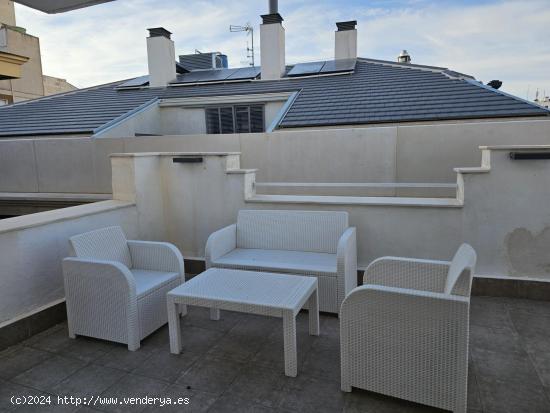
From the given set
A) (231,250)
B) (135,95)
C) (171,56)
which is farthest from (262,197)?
(171,56)

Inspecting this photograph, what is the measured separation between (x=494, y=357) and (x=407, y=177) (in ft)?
11.3

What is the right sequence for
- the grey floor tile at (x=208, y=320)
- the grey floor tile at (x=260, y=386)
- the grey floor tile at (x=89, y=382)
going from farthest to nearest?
1. the grey floor tile at (x=208, y=320)
2. the grey floor tile at (x=89, y=382)
3. the grey floor tile at (x=260, y=386)

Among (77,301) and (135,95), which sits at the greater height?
(135,95)

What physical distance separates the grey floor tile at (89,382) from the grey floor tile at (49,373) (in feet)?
0.19

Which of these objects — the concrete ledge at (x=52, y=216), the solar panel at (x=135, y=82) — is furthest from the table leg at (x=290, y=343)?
Answer: the solar panel at (x=135, y=82)

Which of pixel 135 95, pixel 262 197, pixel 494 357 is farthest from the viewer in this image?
pixel 135 95

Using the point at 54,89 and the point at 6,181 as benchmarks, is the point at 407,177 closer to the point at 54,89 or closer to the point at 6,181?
the point at 6,181

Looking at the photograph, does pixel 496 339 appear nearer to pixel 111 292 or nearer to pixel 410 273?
pixel 410 273

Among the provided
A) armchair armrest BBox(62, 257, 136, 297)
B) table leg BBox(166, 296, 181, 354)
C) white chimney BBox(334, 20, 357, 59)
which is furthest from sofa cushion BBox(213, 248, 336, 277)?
white chimney BBox(334, 20, 357, 59)

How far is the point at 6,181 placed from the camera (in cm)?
777

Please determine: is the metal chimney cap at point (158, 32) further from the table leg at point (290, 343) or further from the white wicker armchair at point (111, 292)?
the table leg at point (290, 343)

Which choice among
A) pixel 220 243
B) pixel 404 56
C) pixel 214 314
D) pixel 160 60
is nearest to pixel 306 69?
pixel 160 60

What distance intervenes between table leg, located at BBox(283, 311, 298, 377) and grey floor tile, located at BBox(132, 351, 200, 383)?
75 centimetres

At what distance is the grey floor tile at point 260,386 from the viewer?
2277 mm
